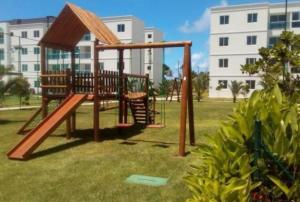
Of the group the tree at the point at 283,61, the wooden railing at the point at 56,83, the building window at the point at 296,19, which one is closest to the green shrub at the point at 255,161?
the tree at the point at 283,61

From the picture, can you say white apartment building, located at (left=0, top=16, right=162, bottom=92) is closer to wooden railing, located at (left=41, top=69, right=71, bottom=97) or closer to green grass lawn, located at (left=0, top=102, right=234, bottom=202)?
wooden railing, located at (left=41, top=69, right=71, bottom=97)

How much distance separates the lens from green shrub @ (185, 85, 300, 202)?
3.48 m

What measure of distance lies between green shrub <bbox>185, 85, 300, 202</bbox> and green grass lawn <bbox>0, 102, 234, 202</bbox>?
241cm

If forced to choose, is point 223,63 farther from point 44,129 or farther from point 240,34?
point 44,129

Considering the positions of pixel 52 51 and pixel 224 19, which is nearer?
pixel 224 19

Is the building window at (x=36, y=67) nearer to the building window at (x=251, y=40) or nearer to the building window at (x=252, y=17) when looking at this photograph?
the building window at (x=251, y=40)

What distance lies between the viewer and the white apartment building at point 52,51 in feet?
184

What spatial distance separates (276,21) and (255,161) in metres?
49.4

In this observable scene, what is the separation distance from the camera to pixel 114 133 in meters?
13.5

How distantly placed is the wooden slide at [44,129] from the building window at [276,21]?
4247 cm

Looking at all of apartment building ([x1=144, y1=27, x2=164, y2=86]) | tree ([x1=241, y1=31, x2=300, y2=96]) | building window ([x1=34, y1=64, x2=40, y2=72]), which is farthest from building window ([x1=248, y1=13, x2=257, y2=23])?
tree ([x1=241, y1=31, x2=300, y2=96])

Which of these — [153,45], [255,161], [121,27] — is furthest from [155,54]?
[255,161]

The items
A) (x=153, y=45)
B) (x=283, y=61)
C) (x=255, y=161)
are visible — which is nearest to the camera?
(x=255, y=161)

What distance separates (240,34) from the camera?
1898 inches
